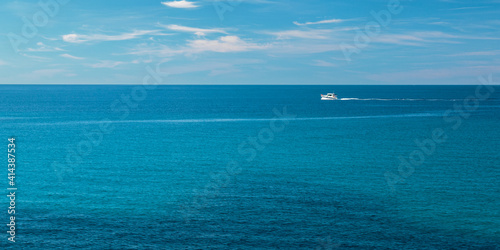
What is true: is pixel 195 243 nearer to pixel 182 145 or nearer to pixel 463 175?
pixel 463 175

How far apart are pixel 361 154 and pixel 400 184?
2049 centimetres

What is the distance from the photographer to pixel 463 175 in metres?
64.8

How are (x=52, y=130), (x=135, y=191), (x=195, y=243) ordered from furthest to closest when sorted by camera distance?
(x=52, y=130), (x=135, y=191), (x=195, y=243)

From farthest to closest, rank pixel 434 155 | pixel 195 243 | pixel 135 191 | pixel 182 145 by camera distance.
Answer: pixel 182 145
pixel 434 155
pixel 135 191
pixel 195 243

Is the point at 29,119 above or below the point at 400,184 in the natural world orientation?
above

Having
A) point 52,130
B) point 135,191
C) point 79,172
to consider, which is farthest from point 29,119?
point 135,191

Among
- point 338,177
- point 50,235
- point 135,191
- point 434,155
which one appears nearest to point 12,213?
point 50,235

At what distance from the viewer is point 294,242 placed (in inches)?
1639

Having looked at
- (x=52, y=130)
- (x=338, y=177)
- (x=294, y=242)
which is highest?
(x=52, y=130)

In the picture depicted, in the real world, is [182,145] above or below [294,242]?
above

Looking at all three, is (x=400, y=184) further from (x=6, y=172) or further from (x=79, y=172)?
(x=6, y=172)

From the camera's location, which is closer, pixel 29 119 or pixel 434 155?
pixel 434 155

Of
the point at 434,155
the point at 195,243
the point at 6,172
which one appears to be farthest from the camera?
the point at 434,155

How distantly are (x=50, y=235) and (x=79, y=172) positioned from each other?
2629 cm
